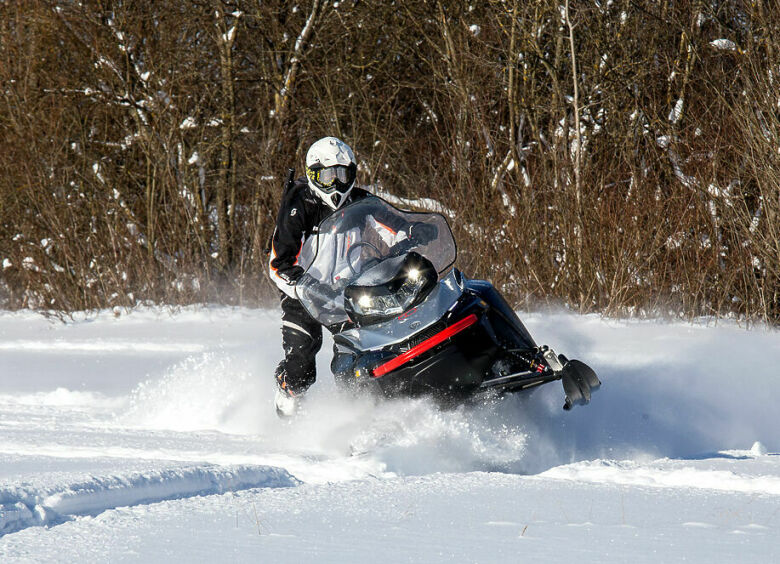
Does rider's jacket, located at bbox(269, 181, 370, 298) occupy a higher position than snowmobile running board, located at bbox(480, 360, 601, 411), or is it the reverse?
rider's jacket, located at bbox(269, 181, 370, 298)

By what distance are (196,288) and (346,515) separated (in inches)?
381

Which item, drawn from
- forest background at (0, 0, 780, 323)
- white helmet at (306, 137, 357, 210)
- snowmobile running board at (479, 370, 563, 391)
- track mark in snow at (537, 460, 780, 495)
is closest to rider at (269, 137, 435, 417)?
white helmet at (306, 137, 357, 210)

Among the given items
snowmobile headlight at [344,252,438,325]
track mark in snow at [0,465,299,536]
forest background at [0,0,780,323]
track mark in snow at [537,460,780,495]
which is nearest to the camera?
track mark in snow at [0,465,299,536]

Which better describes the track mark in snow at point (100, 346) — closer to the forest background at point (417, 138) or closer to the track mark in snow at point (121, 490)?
the forest background at point (417, 138)

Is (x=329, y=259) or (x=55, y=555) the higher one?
(x=329, y=259)

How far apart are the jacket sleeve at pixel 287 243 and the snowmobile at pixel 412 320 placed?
16 centimetres

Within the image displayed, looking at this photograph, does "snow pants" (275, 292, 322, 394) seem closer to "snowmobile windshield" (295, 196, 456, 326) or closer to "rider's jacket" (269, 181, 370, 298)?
"rider's jacket" (269, 181, 370, 298)

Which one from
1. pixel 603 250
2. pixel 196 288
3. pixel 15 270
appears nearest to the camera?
pixel 603 250

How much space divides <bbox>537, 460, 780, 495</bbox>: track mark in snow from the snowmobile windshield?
4.24 ft

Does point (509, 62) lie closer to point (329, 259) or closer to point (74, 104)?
point (74, 104)

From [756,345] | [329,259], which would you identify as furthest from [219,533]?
[756,345]

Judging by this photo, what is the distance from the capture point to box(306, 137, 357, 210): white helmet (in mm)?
5035

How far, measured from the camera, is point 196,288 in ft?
40.8

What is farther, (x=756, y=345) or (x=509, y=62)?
(x=509, y=62)
